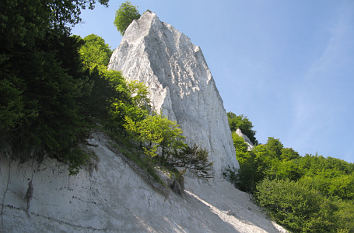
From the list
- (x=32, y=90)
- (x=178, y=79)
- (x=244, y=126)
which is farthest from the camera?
(x=244, y=126)

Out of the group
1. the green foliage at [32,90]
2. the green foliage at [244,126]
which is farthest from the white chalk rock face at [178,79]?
the green foliage at [244,126]

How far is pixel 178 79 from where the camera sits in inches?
1256

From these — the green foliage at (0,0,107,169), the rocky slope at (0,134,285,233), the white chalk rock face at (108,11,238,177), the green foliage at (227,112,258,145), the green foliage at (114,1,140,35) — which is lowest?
the rocky slope at (0,134,285,233)

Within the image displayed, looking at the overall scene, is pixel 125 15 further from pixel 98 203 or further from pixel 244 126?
pixel 98 203

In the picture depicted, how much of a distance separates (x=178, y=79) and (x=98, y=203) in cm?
2336

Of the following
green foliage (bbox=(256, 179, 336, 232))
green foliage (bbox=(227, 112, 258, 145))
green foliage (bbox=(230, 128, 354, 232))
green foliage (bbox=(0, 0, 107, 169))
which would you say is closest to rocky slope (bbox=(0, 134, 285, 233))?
green foliage (bbox=(0, 0, 107, 169))

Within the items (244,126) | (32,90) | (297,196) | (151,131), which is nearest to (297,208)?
(297,196)

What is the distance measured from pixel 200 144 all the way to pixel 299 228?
1164 cm

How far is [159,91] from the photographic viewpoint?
27.5m

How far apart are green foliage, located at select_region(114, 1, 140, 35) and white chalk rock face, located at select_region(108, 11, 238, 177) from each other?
14.3 m

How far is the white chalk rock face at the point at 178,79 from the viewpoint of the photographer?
27531mm

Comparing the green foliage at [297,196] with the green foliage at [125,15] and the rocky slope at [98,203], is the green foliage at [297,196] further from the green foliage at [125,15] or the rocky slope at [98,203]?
the green foliage at [125,15]

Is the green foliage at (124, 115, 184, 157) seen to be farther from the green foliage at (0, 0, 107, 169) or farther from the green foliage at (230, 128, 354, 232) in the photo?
the green foliage at (230, 128, 354, 232)

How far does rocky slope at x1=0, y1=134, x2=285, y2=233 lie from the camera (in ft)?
25.6
